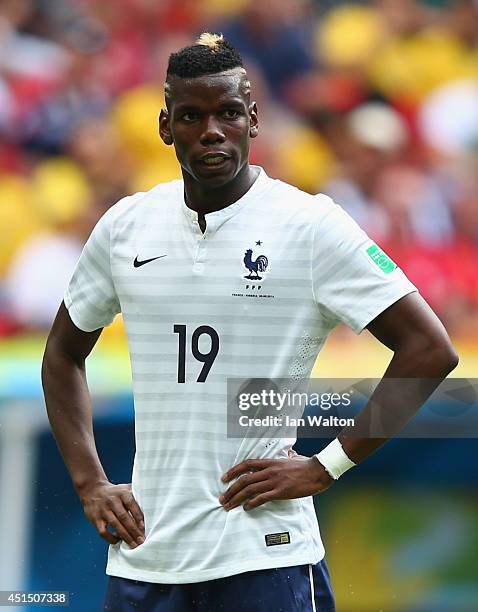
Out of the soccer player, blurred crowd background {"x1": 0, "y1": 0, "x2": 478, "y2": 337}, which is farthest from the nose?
blurred crowd background {"x1": 0, "y1": 0, "x2": 478, "y2": 337}

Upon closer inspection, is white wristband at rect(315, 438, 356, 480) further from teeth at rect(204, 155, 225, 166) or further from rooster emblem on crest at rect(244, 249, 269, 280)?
teeth at rect(204, 155, 225, 166)

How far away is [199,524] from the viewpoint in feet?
8.69

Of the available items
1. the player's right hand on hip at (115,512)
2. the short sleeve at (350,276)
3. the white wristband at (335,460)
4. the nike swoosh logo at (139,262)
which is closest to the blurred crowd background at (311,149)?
the player's right hand on hip at (115,512)

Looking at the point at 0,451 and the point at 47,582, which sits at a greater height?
the point at 0,451

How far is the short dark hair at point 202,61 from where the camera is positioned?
274 centimetres

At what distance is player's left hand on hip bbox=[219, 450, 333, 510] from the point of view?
8.63 ft

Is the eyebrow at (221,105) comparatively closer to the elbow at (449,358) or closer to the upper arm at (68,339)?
the upper arm at (68,339)

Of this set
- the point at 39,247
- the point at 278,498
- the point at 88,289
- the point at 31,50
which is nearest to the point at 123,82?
the point at 31,50

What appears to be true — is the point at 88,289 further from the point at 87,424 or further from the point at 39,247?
the point at 39,247

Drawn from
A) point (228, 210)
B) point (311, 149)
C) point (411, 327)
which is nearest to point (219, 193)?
point (228, 210)

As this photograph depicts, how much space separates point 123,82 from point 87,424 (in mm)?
4963

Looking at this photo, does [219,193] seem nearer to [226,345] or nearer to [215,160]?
[215,160]

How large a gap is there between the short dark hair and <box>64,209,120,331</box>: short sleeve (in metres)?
0.40

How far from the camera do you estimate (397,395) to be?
265 centimetres
